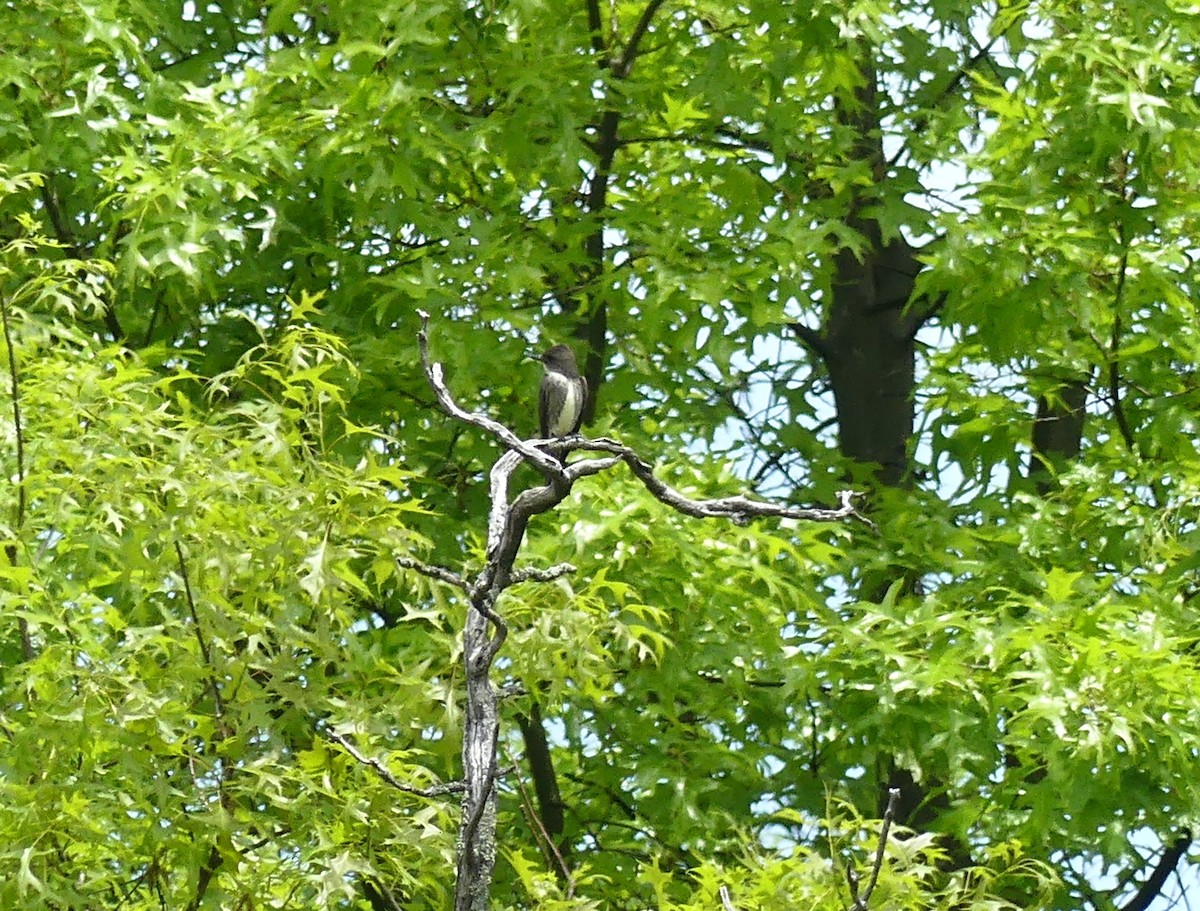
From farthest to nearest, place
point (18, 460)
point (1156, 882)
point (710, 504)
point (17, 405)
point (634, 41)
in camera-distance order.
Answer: point (1156, 882), point (634, 41), point (18, 460), point (17, 405), point (710, 504)

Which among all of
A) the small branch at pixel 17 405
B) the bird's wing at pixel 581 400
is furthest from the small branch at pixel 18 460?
the bird's wing at pixel 581 400

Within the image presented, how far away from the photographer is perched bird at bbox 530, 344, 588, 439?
695 cm

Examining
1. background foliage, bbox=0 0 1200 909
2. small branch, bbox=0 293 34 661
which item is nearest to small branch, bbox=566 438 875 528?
background foliage, bbox=0 0 1200 909

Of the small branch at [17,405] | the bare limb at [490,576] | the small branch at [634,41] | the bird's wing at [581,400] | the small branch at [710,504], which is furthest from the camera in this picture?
the small branch at [634,41]

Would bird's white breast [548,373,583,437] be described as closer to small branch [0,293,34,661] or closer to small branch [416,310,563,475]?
small branch [0,293,34,661]

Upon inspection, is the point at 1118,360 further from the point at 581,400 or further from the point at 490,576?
the point at 490,576

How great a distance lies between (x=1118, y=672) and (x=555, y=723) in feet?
11.0

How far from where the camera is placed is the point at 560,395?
6984 millimetres

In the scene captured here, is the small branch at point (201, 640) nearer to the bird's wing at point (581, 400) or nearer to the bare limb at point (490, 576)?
the bare limb at point (490, 576)

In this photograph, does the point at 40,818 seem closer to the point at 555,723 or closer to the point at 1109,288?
the point at 555,723

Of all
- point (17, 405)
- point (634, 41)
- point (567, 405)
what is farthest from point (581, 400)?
point (17, 405)

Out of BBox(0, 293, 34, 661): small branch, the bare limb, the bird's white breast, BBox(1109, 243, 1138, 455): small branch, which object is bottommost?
the bare limb

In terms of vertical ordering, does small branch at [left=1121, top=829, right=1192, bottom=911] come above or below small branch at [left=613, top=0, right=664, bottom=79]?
below

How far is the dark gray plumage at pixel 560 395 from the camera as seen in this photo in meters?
6.95
